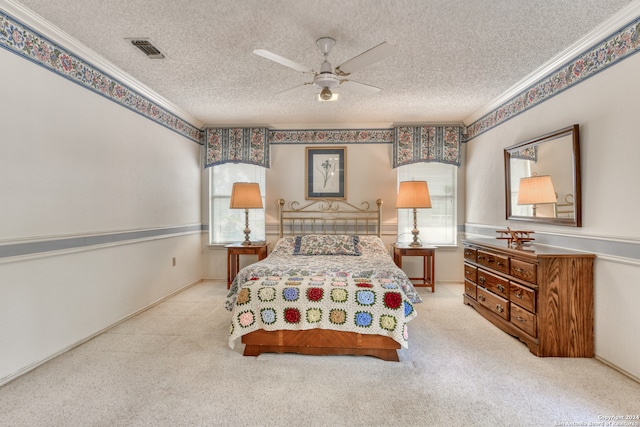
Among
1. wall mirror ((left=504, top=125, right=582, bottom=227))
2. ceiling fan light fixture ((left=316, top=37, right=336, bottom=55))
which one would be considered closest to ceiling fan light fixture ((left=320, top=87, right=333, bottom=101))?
ceiling fan light fixture ((left=316, top=37, right=336, bottom=55))

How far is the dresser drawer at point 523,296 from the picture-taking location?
2.71 meters

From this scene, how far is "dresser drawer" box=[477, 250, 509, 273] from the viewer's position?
311 centimetres

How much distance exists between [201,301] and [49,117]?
8.57ft

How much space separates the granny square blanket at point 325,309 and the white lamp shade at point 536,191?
5.83 ft

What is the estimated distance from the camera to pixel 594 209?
104 inches

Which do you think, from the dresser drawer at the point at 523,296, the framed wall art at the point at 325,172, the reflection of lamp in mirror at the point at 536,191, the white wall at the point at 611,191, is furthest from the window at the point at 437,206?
the dresser drawer at the point at 523,296

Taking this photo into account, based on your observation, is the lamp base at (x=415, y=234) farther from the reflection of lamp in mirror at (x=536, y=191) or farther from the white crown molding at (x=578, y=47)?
the white crown molding at (x=578, y=47)

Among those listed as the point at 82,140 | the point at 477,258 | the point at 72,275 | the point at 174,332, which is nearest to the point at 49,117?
the point at 82,140

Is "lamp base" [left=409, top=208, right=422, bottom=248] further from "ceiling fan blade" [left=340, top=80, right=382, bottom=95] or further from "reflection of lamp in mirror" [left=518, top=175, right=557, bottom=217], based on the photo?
"ceiling fan blade" [left=340, top=80, right=382, bottom=95]

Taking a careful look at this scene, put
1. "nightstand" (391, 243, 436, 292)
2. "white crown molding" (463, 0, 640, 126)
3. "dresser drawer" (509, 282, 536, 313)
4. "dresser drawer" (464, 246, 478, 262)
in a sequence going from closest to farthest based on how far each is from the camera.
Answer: "white crown molding" (463, 0, 640, 126)
"dresser drawer" (509, 282, 536, 313)
"dresser drawer" (464, 246, 478, 262)
"nightstand" (391, 243, 436, 292)

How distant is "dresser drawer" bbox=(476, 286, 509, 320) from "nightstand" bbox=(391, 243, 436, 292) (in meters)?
1.05

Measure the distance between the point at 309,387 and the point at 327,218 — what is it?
334cm

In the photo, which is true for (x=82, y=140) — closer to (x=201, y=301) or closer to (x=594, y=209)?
(x=201, y=301)

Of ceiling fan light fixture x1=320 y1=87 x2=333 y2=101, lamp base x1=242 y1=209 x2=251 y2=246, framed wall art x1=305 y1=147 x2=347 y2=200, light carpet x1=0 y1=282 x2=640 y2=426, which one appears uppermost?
ceiling fan light fixture x1=320 y1=87 x2=333 y2=101
